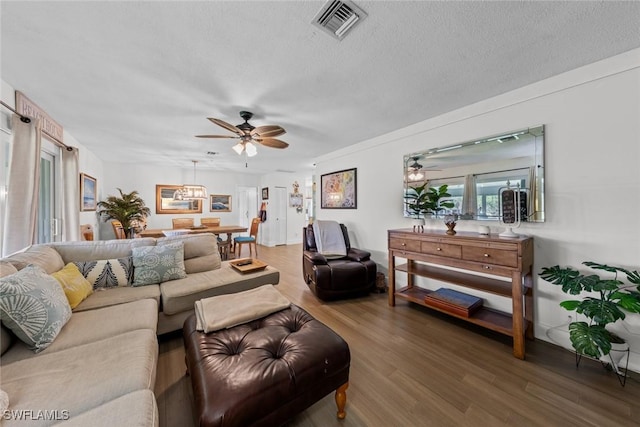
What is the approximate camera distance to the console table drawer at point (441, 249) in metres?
2.25

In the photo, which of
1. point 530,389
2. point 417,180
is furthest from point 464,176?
point 530,389

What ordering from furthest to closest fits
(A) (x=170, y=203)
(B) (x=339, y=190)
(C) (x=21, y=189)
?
(A) (x=170, y=203) < (B) (x=339, y=190) < (C) (x=21, y=189)

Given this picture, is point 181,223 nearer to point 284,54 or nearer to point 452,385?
point 284,54

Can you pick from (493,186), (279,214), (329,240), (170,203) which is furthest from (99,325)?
(279,214)

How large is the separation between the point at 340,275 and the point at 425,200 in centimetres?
141

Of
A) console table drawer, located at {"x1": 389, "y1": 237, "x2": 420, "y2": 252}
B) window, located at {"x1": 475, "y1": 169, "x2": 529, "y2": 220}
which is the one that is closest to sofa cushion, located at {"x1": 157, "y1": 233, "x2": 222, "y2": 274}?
console table drawer, located at {"x1": 389, "y1": 237, "x2": 420, "y2": 252}

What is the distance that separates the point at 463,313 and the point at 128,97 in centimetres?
394

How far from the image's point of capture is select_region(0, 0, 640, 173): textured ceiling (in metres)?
1.33

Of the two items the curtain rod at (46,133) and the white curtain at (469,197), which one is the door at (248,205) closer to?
the curtain rod at (46,133)

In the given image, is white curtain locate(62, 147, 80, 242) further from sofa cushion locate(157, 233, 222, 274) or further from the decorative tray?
the decorative tray

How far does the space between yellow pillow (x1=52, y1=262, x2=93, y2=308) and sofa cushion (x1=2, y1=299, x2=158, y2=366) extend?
6.9 inches

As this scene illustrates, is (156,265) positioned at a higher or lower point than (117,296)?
higher

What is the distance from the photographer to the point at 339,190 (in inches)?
172

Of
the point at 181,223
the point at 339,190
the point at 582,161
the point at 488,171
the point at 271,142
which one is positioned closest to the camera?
the point at 582,161
